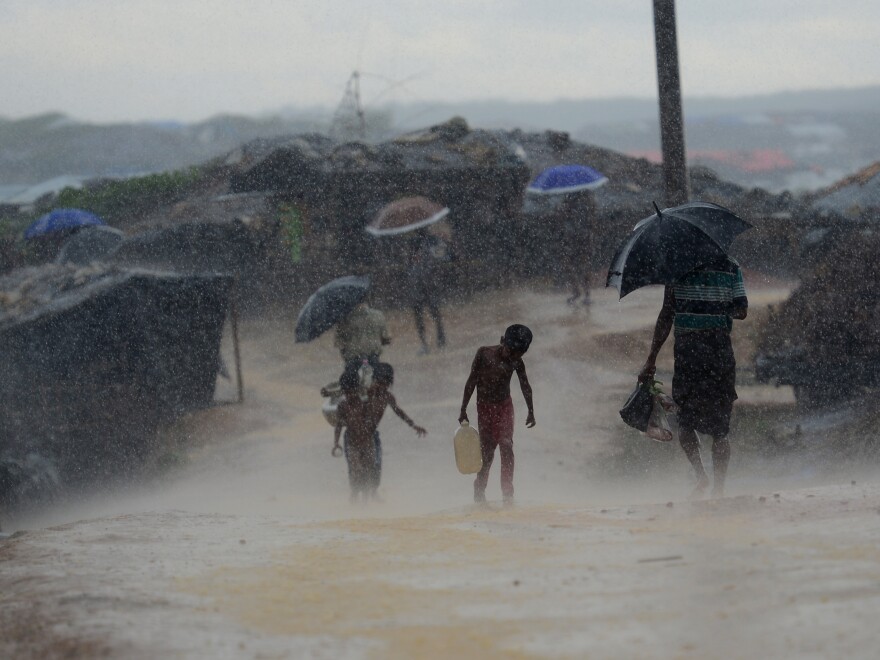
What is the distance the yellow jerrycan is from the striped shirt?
163cm

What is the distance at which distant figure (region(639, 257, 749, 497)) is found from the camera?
6.21 m

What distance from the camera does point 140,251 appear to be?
20.8 m

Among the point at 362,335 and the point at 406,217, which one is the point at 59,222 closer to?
the point at 406,217

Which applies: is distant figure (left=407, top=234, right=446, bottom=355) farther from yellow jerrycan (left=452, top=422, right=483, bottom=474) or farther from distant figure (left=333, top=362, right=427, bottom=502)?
yellow jerrycan (left=452, top=422, right=483, bottom=474)

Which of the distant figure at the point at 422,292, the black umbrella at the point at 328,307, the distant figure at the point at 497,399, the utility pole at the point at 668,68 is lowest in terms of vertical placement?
the distant figure at the point at 422,292

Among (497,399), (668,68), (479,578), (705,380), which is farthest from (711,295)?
(668,68)

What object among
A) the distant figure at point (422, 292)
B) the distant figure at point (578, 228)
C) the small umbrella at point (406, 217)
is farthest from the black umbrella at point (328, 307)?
the distant figure at point (578, 228)

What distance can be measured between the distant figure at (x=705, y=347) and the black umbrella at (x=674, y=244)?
0.10 m

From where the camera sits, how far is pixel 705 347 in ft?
20.6

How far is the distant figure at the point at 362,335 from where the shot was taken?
8.69 meters

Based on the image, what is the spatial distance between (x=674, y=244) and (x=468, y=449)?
6.32 ft

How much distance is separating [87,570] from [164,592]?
608mm

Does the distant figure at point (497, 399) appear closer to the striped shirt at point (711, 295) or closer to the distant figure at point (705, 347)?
the distant figure at point (705, 347)

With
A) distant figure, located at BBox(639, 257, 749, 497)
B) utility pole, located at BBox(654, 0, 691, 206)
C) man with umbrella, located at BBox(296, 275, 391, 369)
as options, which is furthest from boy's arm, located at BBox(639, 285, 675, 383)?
utility pole, located at BBox(654, 0, 691, 206)
